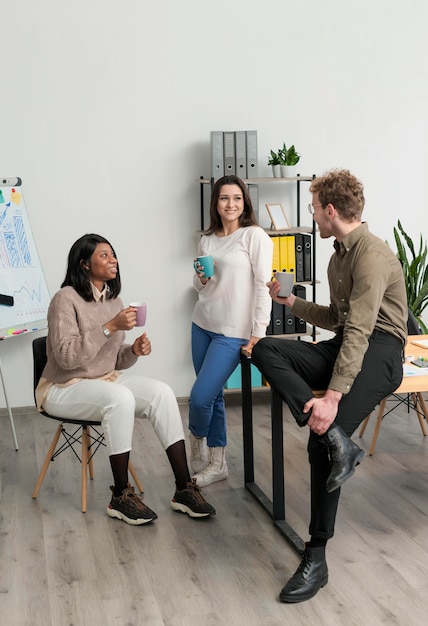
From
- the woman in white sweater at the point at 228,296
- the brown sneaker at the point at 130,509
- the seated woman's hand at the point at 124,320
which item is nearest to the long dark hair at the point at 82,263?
the seated woman's hand at the point at 124,320

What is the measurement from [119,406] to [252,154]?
2262 millimetres

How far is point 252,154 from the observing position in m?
5.21

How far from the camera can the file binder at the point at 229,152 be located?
17.0ft

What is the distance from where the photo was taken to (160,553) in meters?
3.32

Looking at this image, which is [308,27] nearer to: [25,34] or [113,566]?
[25,34]

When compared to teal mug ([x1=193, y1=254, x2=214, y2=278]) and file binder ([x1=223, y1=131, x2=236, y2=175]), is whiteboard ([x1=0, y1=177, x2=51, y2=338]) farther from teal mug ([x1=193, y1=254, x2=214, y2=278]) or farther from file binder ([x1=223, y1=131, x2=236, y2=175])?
teal mug ([x1=193, y1=254, x2=214, y2=278])

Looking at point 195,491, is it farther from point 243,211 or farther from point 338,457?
point 243,211

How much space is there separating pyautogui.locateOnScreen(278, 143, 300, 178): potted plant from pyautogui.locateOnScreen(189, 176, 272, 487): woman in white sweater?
142 centimetres

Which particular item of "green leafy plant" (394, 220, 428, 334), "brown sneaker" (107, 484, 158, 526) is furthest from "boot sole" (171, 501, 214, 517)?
"green leafy plant" (394, 220, 428, 334)

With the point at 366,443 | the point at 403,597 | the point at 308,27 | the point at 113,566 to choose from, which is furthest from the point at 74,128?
the point at 403,597

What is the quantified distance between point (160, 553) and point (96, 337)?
3.22 ft

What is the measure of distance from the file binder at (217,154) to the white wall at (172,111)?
0.29m

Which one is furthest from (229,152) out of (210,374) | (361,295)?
(361,295)

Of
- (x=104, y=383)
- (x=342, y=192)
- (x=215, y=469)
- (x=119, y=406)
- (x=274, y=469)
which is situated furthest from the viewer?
(x=215, y=469)
